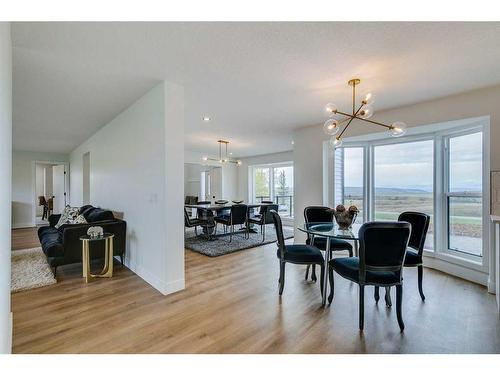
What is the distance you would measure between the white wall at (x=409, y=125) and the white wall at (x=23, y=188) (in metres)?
8.15

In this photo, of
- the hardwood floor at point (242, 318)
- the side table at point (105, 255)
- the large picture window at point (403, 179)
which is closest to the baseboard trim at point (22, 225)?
the hardwood floor at point (242, 318)

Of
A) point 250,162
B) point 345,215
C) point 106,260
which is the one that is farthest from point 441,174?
point 250,162

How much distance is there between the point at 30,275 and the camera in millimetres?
3264

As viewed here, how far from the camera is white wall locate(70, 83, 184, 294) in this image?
2.78 meters

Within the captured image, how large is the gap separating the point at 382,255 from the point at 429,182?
2.58 metres

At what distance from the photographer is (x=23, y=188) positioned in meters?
7.41

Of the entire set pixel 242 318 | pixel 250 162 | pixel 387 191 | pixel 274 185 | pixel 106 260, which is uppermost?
pixel 250 162

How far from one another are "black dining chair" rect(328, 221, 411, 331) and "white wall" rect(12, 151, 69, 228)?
30.7 feet

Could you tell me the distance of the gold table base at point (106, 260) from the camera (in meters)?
3.13

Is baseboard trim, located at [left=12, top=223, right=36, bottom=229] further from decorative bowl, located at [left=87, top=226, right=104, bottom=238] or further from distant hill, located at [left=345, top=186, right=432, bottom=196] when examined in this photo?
distant hill, located at [left=345, top=186, right=432, bottom=196]

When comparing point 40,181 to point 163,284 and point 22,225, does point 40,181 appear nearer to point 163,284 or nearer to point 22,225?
point 22,225

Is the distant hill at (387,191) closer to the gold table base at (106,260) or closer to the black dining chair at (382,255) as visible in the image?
the black dining chair at (382,255)

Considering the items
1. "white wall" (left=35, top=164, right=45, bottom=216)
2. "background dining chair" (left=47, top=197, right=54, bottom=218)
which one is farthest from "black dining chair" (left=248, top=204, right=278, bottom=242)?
"white wall" (left=35, top=164, right=45, bottom=216)
